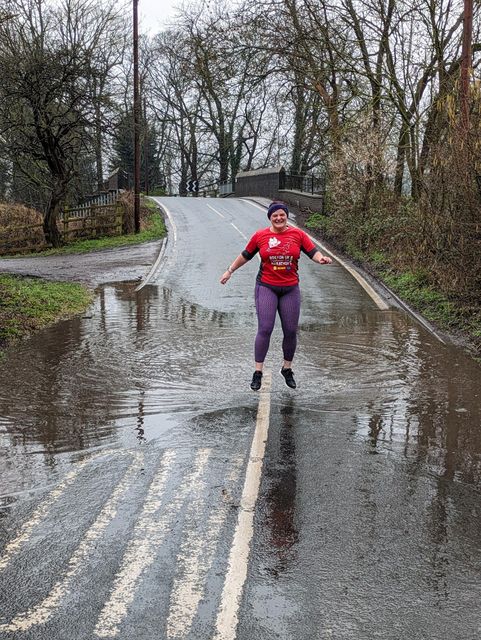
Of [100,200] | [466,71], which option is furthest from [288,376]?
[100,200]

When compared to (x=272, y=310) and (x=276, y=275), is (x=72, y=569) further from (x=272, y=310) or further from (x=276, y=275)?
(x=276, y=275)

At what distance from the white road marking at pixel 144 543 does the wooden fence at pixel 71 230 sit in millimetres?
23650

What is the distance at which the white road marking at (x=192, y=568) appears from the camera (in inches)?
120

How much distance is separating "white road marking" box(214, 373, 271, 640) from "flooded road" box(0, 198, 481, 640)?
0.04m

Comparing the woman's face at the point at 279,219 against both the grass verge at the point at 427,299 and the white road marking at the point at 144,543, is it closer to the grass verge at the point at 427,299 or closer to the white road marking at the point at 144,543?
the white road marking at the point at 144,543

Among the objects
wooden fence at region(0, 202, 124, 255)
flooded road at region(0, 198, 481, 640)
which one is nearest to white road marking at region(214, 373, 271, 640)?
flooded road at region(0, 198, 481, 640)

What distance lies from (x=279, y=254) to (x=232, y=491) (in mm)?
3037

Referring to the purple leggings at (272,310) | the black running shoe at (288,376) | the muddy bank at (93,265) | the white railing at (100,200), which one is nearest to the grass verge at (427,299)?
the black running shoe at (288,376)

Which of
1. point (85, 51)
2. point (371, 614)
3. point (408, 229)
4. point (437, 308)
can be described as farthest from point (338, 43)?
point (371, 614)

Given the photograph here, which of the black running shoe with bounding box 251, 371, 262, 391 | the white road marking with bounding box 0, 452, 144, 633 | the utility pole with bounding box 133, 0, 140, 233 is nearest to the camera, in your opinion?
the white road marking with bounding box 0, 452, 144, 633

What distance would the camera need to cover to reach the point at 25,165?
37.0 metres

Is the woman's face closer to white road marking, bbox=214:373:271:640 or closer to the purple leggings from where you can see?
the purple leggings

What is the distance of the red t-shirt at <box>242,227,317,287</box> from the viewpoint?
22.7 ft

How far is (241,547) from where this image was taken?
3.73 metres
